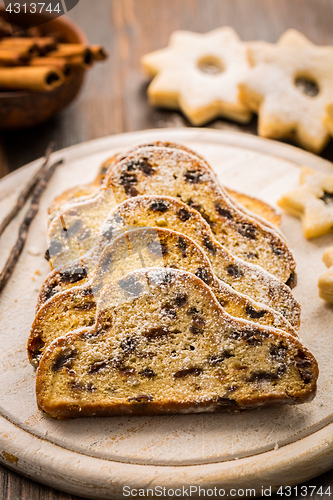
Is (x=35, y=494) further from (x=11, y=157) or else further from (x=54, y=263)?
(x=11, y=157)

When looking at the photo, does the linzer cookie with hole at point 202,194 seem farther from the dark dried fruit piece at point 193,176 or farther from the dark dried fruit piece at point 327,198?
the dark dried fruit piece at point 327,198

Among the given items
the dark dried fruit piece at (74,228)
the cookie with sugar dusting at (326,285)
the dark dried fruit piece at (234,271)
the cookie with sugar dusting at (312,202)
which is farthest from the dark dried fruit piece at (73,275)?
the cookie with sugar dusting at (312,202)

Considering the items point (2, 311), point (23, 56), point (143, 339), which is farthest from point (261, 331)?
point (23, 56)

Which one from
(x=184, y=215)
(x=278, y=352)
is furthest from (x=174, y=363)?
(x=184, y=215)

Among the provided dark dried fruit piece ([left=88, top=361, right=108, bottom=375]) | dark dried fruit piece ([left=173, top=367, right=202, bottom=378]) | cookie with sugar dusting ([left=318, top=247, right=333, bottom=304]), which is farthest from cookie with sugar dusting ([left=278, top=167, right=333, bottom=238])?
dark dried fruit piece ([left=88, top=361, right=108, bottom=375])

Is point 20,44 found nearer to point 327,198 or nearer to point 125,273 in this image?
point 125,273
